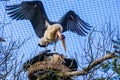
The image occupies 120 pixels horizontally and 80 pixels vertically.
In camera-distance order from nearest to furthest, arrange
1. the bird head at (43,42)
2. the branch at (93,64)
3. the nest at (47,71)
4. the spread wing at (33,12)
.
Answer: the branch at (93,64), the nest at (47,71), the bird head at (43,42), the spread wing at (33,12)

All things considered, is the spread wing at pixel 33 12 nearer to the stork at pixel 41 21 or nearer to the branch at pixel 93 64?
the stork at pixel 41 21

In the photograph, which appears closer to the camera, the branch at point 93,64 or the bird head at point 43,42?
the branch at point 93,64

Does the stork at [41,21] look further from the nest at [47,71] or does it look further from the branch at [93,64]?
the branch at [93,64]

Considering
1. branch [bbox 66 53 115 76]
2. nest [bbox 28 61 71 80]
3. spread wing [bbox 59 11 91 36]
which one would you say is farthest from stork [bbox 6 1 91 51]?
branch [bbox 66 53 115 76]

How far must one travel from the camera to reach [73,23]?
6211 mm

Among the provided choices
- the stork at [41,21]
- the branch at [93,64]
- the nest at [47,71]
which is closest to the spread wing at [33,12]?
the stork at [41,21]

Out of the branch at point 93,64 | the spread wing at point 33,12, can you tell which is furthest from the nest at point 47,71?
the spread wing at point 33,12

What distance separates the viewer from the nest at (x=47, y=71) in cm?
420

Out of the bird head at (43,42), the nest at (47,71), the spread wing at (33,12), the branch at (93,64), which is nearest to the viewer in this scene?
the branch at (93,64)

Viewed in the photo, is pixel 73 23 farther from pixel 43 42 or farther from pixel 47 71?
pixel 47 71

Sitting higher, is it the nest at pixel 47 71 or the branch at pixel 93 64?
the branch at pixel 93 64

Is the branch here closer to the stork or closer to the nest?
the nest

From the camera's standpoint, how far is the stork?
19.2 feet

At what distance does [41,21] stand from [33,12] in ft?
0.49
